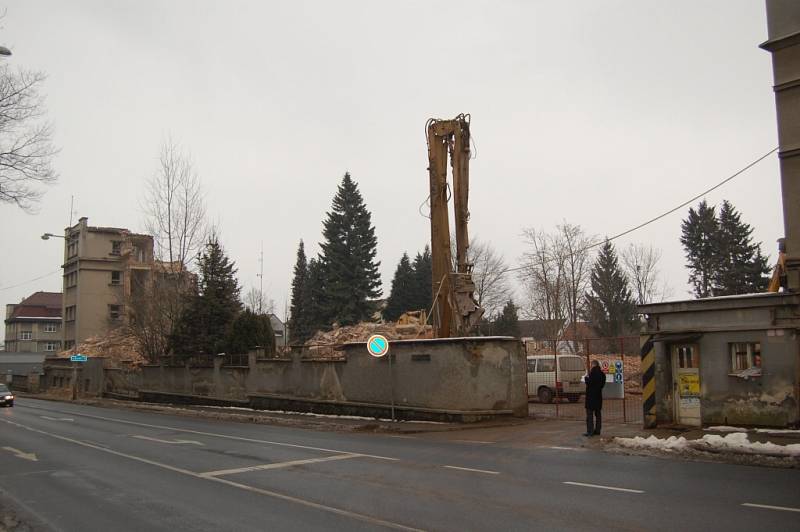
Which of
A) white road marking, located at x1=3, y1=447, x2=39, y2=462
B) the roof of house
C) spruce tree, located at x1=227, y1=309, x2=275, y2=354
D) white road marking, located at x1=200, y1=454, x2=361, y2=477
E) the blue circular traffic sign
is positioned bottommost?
white road marking, located at x1=3, y1=447, x2=39, y2=462

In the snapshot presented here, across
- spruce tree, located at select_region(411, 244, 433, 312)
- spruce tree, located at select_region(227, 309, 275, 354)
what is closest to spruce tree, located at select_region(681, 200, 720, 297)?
spruce tree, located at select_region(411, 244, 433, 312)

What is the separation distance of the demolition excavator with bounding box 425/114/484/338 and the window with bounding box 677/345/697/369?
6.68 metres

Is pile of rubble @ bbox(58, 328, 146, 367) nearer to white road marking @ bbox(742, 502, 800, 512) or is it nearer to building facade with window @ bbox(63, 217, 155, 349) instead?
building facade with window @ bbox(63, 217, 155, 349)

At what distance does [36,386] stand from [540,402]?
5302 centimetres

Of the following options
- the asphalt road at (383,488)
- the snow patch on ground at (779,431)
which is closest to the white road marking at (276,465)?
the asphalt road at (383,488)

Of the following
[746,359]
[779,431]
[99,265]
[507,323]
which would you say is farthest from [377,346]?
[99,265]

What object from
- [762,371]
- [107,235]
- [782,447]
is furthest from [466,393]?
[107,235]

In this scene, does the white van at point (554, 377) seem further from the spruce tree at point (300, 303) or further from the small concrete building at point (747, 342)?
the spruce tree at point (300, 303)

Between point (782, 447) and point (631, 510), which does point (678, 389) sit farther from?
point (631, 510)

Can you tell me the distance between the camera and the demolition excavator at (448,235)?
21125 mm

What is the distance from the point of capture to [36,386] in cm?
6128

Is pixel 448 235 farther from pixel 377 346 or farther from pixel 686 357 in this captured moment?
pixel 686 357

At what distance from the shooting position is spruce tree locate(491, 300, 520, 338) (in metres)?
61.5

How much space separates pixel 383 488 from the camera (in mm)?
9453
